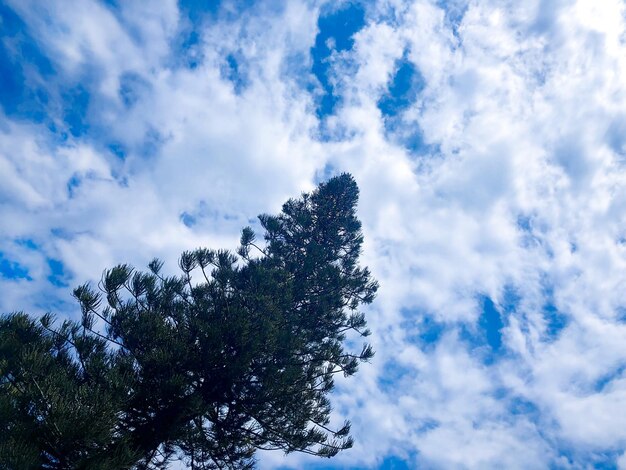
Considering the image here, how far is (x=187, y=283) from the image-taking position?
10.2 metres

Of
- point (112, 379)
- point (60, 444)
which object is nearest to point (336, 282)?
point (112, 379)

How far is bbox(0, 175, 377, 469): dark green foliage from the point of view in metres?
6.29

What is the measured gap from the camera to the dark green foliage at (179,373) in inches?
248

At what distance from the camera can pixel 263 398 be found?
359 inches

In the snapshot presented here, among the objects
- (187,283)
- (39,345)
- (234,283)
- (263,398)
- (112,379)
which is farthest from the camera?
(234,283)

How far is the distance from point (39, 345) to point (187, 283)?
10.7 ft

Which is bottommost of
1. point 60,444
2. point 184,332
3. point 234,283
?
point 60,444

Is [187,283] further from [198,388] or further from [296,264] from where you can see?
[296,264]

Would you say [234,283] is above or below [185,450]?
above

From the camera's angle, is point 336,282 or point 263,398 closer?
point 263,398

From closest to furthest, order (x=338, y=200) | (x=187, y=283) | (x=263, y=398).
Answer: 1. (x=263, y=398)
2. (x=187, y=283)
3. (x=338, y=200)

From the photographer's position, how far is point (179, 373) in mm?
8453

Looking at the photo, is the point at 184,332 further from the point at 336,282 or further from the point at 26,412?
the point at 336,282

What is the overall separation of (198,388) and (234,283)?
278cm
